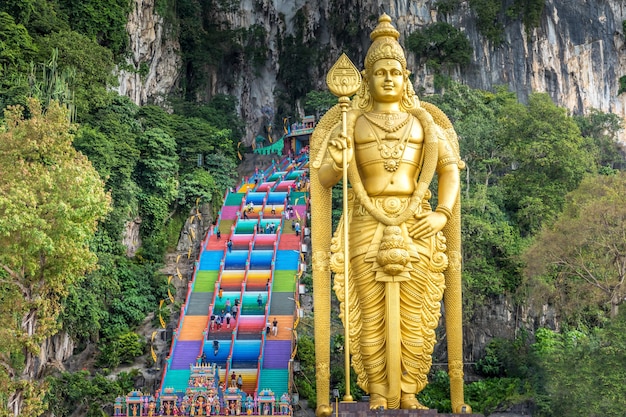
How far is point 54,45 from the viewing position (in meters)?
21.8

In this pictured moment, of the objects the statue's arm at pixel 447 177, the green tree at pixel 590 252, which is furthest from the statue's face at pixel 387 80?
the green tree at pixel 590 252

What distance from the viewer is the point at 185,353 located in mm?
17672

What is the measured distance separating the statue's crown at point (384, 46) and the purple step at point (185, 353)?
7.92 m

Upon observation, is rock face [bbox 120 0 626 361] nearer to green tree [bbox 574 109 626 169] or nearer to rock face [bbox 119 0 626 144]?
rock face [bbox 119 0 626 144]

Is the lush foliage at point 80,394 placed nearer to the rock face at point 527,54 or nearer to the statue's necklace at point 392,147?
the statue's necklace at point 392,147

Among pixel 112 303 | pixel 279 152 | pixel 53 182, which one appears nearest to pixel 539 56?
pixel 279 152

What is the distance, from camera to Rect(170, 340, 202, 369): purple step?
17.4 m

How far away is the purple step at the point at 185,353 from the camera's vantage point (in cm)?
1738

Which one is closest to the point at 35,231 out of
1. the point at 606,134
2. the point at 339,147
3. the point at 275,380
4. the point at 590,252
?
the point at 275,380

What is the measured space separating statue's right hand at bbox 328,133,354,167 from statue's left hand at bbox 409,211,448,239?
113cm

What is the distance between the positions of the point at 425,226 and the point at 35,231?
20.1ft

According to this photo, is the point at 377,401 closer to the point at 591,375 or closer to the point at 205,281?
the point at 591,375

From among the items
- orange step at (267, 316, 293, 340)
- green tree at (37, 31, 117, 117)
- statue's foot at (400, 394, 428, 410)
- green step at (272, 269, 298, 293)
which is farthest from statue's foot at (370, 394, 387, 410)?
green tree at (37, 31, 117, 117)

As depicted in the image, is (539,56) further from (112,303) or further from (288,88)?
(112,303)
